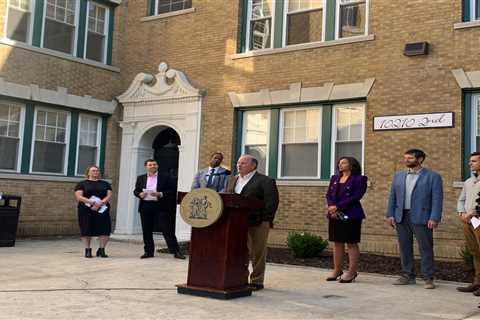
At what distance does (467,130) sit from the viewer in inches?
461

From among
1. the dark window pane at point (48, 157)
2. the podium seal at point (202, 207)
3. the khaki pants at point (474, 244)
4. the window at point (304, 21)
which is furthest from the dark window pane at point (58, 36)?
the khaki pants at point (474, 244)

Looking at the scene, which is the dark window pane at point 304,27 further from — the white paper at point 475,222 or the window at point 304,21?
the white paper at point 475,222

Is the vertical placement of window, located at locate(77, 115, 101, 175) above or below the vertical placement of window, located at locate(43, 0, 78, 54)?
below

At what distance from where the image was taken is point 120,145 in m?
16.8

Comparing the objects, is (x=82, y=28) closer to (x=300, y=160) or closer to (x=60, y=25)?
(x=60, y=25)

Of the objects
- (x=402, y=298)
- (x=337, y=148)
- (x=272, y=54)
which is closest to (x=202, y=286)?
(x=402, y=298)

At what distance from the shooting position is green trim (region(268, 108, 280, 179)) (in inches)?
553

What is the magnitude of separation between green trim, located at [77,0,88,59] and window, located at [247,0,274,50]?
187 inches

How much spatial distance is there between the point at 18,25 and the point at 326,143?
8.20m

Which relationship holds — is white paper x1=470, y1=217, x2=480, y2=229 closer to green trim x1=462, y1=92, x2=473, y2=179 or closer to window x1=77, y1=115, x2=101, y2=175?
green trim x1=462, y1=92, x2=473, y2=179

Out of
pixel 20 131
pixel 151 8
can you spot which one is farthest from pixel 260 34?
pixel 20 131

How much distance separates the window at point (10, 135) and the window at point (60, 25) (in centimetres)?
195

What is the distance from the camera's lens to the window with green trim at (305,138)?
13.2m

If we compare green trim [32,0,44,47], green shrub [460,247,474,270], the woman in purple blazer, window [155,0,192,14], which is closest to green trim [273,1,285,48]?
window [155,0,192,14]
